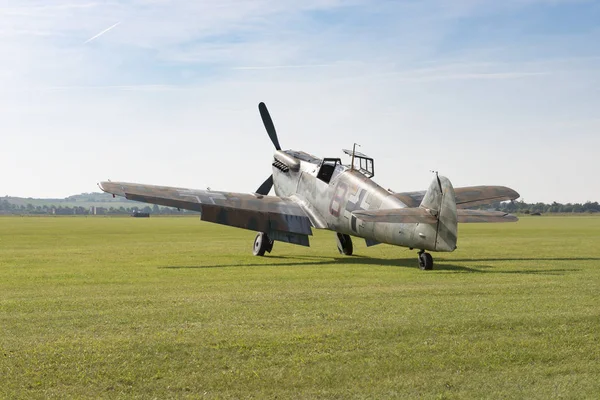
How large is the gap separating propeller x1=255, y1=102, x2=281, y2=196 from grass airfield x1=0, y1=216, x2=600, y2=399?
11239mm

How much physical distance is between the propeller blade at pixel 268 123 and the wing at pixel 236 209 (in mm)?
5453

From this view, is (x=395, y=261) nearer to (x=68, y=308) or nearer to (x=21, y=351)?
(x=68, y=308)

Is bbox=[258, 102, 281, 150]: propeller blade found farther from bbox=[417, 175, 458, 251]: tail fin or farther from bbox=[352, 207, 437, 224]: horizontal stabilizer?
bbox=[417, 175, 458, 251]: tail fin

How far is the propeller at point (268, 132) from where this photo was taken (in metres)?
26.7

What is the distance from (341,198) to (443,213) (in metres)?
4.88

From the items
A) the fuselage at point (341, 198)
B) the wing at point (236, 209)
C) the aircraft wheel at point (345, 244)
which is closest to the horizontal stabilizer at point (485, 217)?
the fuselage at point (341, 198)

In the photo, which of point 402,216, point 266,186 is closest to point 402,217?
point 402,216

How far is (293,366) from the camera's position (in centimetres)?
703

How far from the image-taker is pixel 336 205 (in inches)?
811

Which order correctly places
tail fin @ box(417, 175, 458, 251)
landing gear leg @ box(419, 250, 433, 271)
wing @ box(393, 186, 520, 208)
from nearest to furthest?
1. tail fin @ box(417, 175, 458, 251)
2. landing gear leg @ box(419, 250, 433, 271)
3. wing @ box(393, 186, 520, 208)

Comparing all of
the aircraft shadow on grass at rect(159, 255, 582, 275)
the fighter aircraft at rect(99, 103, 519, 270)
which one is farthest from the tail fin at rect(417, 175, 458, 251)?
the aircraft shadow on grass at rect(159, 255, 582, 275)

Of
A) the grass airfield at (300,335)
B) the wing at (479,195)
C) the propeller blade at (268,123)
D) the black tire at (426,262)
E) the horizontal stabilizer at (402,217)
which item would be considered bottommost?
the grass airfield at (300,335)

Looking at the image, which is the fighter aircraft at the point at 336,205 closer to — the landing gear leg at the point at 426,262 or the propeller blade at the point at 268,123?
the landing gear leg at the point at 426,262

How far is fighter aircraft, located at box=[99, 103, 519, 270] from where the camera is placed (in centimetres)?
1609
